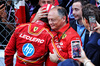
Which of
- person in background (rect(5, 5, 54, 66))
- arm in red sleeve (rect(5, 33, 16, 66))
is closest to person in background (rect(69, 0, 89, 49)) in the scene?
person in background (rect(5, 5, 54, 66))

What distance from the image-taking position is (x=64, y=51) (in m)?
1.16

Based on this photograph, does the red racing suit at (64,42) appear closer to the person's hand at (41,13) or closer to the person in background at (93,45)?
the person in background at (93,45)

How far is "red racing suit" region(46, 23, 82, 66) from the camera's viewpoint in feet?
3.60

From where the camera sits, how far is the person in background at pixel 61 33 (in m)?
1.13

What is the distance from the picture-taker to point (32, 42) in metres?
1.28

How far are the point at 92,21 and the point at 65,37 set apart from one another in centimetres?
25

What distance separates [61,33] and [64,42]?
10 centimetres

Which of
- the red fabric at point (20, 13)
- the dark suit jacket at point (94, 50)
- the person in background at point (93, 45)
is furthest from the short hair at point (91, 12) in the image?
the red fabric at point (20, 13)

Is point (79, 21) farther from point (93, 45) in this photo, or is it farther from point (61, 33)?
point (93, 45)

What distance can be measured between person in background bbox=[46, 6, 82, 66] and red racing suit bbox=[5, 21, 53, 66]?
0.26 feet

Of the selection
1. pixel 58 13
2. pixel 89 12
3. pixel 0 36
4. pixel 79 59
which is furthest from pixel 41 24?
pixel 0 36

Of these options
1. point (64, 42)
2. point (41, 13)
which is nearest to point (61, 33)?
point (64, 42)

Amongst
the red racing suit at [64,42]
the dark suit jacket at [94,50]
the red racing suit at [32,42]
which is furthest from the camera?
the red racing suit at [32,42]

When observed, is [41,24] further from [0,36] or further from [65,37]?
[0,36]
